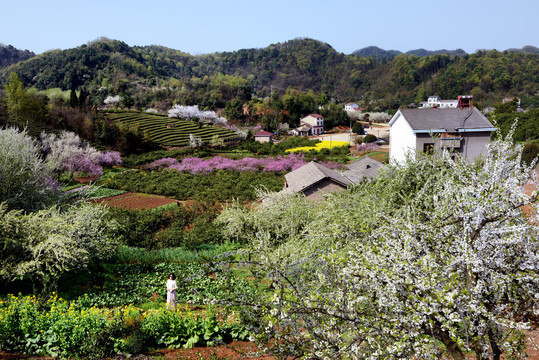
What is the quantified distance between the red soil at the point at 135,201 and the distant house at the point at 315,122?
64747 mm

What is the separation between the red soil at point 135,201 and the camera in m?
31.0

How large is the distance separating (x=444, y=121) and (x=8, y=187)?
93.9 ft

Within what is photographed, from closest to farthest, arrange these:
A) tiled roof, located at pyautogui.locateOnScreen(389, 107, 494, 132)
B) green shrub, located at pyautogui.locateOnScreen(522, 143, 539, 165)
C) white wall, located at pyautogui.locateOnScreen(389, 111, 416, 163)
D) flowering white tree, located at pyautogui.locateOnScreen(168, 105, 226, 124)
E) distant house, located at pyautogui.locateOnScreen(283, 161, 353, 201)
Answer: distant house, located at pyautogui.locateOnScreen(283, 161, 353, 201) → tiled roof, located at pyautogui.locateOnScreen(389, 107, 494, 132) → white wall, located at pyautogui.locateOnScreen(389, 111, 416, 163) → green shrub, located at pyautogui.locateOnScreen(522, 143, 539, 165) → flowering white tree, located at pyautogui.locateOnScreen(168, 105, 226, 124)

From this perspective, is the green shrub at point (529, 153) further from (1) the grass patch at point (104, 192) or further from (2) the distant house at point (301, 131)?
(2) the distant house at point (301, 131)

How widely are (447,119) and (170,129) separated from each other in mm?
56694

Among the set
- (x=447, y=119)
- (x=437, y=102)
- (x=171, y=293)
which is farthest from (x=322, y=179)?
(x=437, y=102)

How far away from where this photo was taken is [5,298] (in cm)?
1262

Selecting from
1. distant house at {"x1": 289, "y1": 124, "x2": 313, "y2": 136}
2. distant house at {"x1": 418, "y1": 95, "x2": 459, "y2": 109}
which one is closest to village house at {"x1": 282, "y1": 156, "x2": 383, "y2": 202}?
distant house at {"x1": 289, "y1": 124, "x2": 313, "y2": 136}

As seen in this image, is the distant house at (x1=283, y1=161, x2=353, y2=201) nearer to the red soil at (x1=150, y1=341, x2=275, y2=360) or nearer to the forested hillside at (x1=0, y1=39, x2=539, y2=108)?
the red soil at (x1=150, y1=341, x2=275, y2=360)

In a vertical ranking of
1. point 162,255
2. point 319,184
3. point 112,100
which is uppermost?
point 112,100

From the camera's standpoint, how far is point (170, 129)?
245ft

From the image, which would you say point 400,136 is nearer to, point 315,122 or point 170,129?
point 170,129

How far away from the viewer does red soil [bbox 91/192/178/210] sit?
31.0 m

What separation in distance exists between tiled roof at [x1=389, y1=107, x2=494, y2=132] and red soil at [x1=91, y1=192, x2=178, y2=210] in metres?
21.0
